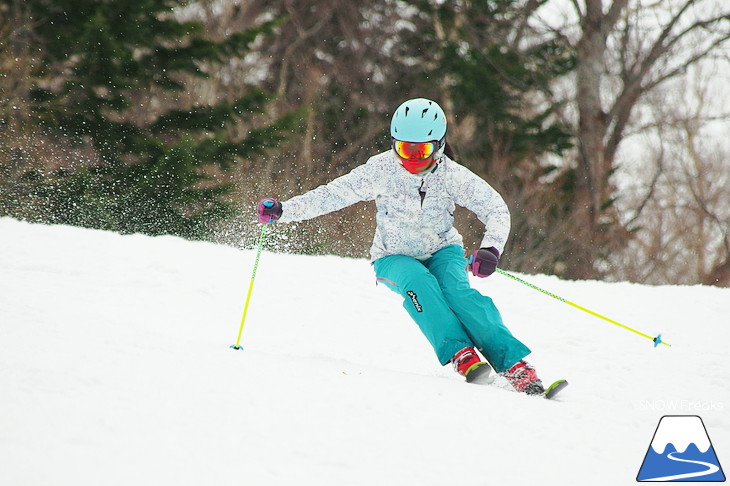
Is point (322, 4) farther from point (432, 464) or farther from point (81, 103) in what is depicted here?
point (432, 464)

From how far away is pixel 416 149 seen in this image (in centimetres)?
338

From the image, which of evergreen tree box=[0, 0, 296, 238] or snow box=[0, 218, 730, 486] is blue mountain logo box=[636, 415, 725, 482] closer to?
snow box=[0, 218, 730, 486]

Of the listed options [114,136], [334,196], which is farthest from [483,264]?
[114,136]


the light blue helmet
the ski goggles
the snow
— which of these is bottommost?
the snow

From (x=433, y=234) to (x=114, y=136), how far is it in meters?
7.17

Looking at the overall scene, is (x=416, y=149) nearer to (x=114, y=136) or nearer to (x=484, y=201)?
(x=484, y=201)

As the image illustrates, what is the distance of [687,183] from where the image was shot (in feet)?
56.4

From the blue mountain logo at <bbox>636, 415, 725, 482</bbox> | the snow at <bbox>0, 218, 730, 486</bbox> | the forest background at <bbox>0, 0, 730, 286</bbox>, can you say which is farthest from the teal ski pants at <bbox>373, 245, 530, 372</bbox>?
the forest background at <bbox>0, 0, 730, 286</bbox>

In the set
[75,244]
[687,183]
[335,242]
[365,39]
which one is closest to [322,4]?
[365,39]

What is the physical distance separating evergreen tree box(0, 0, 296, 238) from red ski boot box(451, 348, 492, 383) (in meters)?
6.47

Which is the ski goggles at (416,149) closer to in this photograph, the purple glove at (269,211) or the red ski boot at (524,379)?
the purple glove at (269,211)

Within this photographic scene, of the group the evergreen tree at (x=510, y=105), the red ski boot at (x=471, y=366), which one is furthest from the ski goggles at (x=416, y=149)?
the evergreen tree at (x=510, y=105)

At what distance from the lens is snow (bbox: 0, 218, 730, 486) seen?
178 cm

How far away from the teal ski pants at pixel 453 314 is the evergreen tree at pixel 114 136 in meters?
6.12
